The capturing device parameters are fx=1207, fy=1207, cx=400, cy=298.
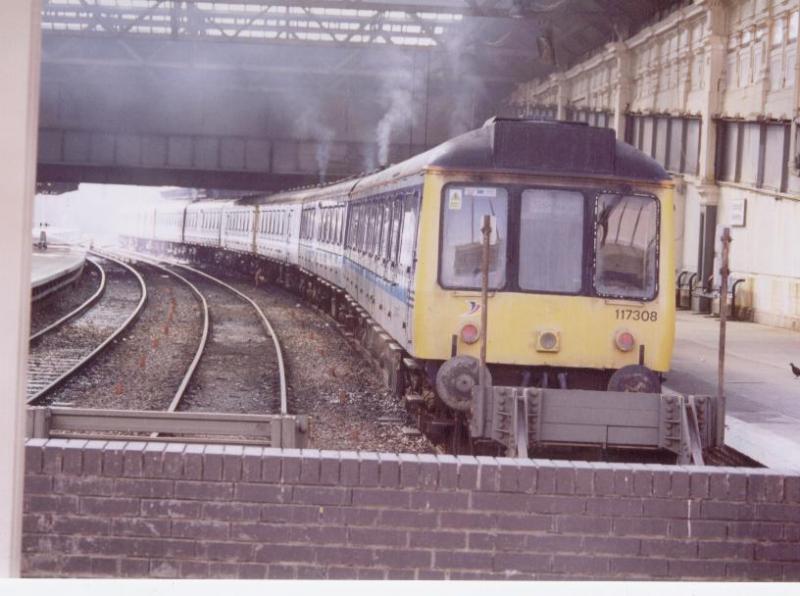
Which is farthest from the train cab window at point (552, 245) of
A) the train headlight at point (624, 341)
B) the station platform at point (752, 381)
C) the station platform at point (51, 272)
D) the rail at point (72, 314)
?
the station platform at point (51, 272)

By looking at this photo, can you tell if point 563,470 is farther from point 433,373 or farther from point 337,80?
point 337,80

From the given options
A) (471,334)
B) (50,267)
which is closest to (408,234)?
(471,334)

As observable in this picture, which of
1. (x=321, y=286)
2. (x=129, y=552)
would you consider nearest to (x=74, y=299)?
(x=321, y=286)

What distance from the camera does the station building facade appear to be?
21359 millimetres

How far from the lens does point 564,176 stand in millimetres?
9531

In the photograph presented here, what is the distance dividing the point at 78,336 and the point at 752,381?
10.8m

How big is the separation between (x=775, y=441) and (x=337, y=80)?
29.2 m

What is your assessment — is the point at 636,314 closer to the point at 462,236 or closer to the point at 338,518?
the point at 462,236

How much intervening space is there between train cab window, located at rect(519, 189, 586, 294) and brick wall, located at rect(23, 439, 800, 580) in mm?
4835

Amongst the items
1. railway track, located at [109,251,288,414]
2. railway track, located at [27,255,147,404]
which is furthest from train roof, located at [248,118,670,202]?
railway track, located at [27,255,147,404]

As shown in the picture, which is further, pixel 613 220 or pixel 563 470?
pixel 613 220

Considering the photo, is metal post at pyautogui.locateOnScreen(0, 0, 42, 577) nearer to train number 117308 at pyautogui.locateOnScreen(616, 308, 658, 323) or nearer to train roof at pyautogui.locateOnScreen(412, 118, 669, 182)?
train roof at pyautogui.locateOnScreen(412, 118, 669, 182)

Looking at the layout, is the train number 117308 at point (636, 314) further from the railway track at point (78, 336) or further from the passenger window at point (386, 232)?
the railway track at point (78, 336)

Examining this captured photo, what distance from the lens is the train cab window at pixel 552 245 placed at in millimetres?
9531
